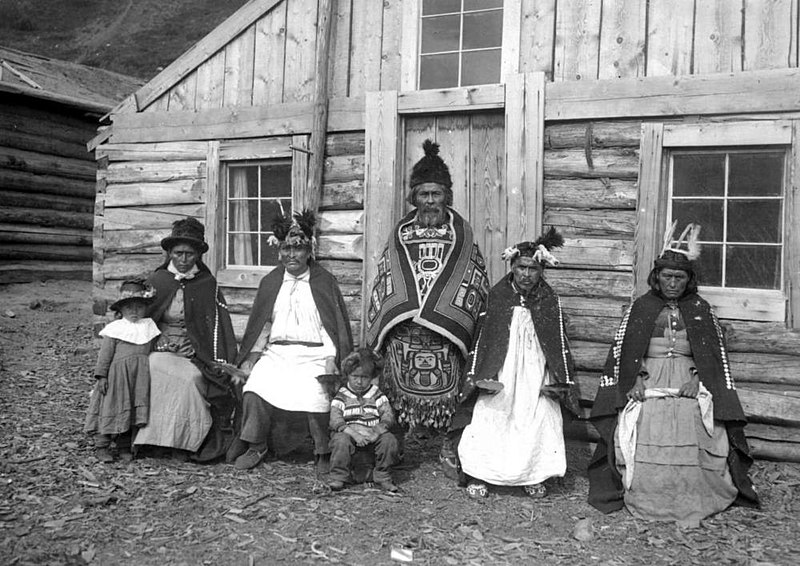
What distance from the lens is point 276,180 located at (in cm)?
745

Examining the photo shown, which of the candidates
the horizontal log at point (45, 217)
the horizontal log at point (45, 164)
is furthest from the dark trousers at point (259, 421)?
the horizontal log at point (45, 164)

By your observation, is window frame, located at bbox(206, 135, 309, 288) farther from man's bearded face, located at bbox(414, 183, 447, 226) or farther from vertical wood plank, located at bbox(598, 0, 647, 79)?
vertical wood plank, located at bbox(598, 0, 647, 79)

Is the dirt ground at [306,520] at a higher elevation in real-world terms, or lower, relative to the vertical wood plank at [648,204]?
lower

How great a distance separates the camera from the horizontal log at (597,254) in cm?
598

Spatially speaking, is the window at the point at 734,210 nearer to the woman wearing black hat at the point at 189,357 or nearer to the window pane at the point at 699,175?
the window pane at the point at 699,175

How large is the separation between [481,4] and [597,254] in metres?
2.34

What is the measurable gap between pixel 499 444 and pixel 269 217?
351 centimetres

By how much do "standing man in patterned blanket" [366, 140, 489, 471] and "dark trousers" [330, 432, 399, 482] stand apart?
334mm

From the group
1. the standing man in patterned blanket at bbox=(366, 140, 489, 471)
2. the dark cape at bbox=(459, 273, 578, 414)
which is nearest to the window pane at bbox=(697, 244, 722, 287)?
the dark cape at bbox=(459, 273, 578, 414)

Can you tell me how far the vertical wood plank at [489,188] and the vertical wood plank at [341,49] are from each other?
4.24ft

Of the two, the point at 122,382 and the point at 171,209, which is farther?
the point at 171,209

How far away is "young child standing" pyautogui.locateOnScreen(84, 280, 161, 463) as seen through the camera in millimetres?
5387

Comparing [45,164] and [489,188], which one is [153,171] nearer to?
[489,188]

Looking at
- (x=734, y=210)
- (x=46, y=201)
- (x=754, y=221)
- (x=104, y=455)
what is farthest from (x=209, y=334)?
(x=46, y=201)
